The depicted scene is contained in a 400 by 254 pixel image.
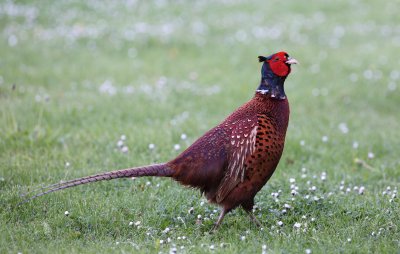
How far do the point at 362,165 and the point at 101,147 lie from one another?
10.2ft

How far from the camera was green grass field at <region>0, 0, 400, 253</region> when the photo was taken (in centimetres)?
468

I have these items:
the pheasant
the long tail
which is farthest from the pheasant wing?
the long tail

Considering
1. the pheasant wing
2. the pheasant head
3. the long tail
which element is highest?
the pheasant head

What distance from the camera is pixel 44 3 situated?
15.0 meters

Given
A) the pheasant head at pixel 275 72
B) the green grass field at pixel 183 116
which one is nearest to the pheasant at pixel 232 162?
the pheasant head at pixel 275 72

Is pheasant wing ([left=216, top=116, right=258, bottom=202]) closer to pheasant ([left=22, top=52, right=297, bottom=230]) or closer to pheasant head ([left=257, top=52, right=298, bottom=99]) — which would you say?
pheasant ([left=22, top=52, right=297, bottom=230])

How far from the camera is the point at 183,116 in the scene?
8.22 metres

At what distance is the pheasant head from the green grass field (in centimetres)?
106

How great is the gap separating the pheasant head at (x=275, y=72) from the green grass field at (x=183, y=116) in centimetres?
106

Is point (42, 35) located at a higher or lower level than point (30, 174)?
higher

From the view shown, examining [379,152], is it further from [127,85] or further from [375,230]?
[127,85]

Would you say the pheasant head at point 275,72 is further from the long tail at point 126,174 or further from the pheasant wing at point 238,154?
the long tail at point 126,174

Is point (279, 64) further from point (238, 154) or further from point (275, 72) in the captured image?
point (238, 154)

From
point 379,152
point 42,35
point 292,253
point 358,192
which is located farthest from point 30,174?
point 42,35
